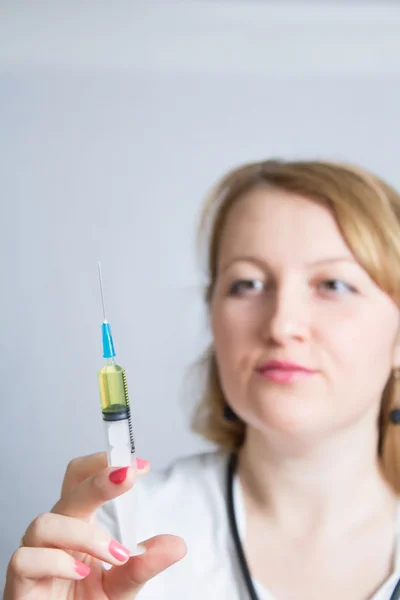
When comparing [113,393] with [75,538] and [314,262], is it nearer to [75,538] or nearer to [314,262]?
[75,538]

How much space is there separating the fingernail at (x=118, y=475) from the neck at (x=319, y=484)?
0.87 feet

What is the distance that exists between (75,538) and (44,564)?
42mm

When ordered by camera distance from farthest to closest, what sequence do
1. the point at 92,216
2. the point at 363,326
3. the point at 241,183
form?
the point at 92,216
the point at 241,183
the point at 363,326

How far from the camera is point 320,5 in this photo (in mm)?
1099

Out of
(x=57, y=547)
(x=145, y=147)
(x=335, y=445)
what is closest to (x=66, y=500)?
(x=57, y=547)

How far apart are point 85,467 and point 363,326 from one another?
1.28 ft

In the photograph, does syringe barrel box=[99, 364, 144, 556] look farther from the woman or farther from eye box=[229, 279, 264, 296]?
eye box=[229, 279, 264, 296]

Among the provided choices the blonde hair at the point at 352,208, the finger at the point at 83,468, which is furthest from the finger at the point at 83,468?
the blonde hair at the point at 352,208

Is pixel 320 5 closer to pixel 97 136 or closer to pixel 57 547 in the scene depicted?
pixel 97 136

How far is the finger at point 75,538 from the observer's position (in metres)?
0.58

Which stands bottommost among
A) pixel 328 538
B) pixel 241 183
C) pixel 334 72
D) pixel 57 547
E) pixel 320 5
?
pixel 328 538

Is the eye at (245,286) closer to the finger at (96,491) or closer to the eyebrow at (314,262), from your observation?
the eyebrow at (314,262)

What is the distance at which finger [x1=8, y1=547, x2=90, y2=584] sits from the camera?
1.94 feet

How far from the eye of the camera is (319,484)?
81cm
